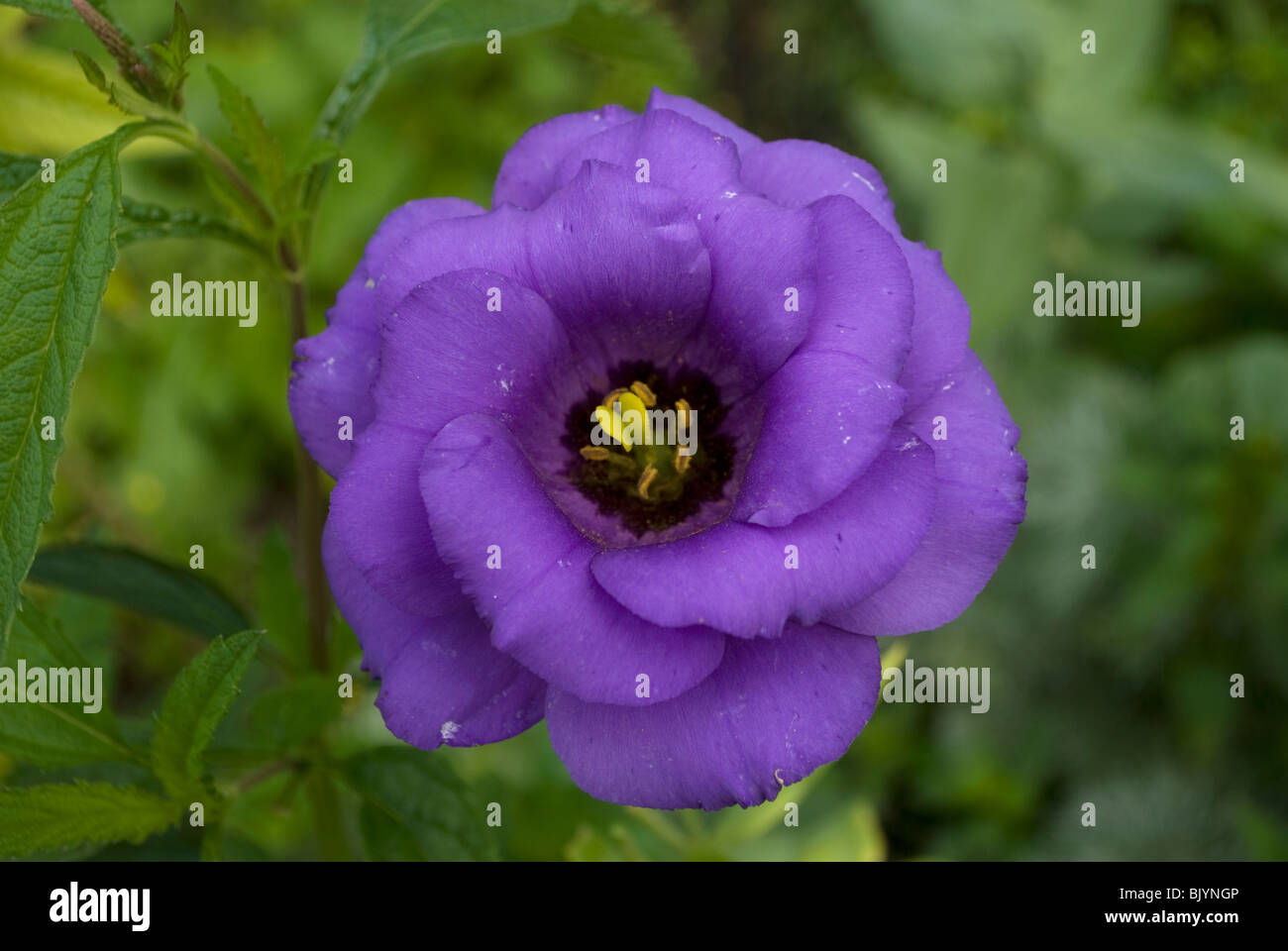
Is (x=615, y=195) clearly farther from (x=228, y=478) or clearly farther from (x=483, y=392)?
(x=228, y=478)

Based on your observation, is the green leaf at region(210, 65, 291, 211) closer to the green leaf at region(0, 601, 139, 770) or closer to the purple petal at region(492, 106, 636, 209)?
the purple petal at region(492, 106, 636, 209)

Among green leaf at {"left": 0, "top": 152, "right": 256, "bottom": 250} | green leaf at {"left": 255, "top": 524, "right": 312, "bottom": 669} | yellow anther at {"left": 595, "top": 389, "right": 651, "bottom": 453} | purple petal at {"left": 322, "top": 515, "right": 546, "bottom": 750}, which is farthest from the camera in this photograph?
green leaf at {"left": 255, "top": 524, "right": 312, "bottom": 669}

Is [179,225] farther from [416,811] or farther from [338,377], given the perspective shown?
[416,811]

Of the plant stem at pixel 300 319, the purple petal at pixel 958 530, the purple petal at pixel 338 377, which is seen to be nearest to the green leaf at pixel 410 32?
the plant stem at pixel 300 319

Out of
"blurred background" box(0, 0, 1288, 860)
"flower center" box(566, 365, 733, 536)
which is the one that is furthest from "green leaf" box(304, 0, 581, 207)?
"blurred background" box(0, 0, 1288, 860)

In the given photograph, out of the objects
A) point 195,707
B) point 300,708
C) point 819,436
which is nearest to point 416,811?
point 300,708
